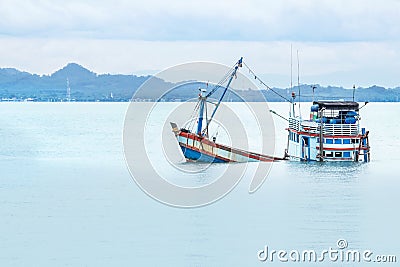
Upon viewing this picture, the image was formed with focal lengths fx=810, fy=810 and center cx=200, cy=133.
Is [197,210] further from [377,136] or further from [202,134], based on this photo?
[377,136]

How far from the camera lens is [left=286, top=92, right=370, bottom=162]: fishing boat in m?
46.1

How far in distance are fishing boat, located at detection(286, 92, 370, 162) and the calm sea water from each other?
0.81 metres

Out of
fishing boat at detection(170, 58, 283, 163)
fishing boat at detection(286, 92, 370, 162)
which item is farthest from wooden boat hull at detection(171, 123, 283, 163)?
fishing boat at detection(286, 92, 370, 162)

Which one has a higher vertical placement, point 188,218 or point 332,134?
point 332,134

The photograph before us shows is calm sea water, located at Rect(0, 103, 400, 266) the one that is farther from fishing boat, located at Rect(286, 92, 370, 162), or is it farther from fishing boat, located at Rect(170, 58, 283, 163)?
fishing boat, located at Rect(170, 58, 283, 163)

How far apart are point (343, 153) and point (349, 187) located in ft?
21.7

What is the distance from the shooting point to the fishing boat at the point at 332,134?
4606 cm

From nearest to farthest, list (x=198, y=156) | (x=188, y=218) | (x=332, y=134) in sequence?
(x=188, y=218)
(x=332, y=134)
(x=198, y=156)

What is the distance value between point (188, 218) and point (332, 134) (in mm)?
A: 16482

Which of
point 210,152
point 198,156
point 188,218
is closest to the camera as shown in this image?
point 188,218

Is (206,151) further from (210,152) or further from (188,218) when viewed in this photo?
(188,218)

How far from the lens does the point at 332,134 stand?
46.1 meters

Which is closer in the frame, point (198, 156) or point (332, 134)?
point (332, 134)

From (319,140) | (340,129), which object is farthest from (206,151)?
(340,129)
